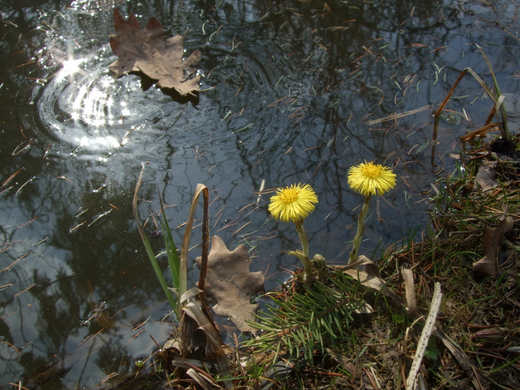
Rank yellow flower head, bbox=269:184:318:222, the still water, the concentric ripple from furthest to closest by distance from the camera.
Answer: the concentric ripple, the still water, yellow flower head, bbox=269:184:318:222

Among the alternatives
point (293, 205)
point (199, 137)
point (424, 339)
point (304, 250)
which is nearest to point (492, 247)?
point (424, 339)

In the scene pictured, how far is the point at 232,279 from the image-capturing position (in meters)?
2.07

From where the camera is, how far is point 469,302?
1.79 meters

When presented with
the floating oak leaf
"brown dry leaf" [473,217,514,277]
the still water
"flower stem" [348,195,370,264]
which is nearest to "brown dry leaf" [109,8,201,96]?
the still water

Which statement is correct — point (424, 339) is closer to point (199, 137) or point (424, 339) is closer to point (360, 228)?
point (360, 228)

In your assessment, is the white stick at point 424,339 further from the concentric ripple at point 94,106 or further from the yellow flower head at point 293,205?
the concentric ripple at point 94,106

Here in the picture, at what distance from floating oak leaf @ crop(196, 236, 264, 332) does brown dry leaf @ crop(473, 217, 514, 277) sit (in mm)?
1067

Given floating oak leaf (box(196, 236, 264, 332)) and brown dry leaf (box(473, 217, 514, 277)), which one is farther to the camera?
floating oak leaf (box(196, 236, 264, 332))

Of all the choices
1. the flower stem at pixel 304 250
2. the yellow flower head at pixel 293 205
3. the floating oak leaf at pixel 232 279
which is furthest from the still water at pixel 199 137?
the yellow flower head at pixel 293 205

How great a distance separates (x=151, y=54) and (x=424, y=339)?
2948mm

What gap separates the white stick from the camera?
1.50m

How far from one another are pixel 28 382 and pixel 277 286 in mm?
1308

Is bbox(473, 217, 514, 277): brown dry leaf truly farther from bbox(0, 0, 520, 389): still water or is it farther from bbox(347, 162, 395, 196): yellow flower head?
bbox(347, 162, 395, 196): yellow flower head

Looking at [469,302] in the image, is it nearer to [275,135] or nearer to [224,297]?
[224,297]
